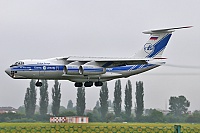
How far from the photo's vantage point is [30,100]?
3475 cm

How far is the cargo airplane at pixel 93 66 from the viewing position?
31.4 meters

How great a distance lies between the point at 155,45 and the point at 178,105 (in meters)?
6.62

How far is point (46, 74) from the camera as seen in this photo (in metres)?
31.8

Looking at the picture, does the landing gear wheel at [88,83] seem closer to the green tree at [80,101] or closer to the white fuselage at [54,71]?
the white fuselage at [54,71]

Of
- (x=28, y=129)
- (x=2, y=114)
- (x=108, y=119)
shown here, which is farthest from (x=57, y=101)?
(x=28, y=129)

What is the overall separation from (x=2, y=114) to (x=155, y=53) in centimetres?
1482

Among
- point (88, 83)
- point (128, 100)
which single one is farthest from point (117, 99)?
point (88, 83)

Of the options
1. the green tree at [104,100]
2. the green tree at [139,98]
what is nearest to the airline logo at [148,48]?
the green tree at [139,98]

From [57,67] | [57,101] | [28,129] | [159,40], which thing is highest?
[159,40]

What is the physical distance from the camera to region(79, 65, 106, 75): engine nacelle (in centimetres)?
3167

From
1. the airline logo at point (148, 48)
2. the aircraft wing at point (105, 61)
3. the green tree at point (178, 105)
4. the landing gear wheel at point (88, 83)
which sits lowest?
the green tree at point (178, 105)

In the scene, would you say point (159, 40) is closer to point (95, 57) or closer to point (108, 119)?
point (95, 57)

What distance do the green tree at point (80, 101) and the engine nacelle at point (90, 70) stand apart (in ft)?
8.09

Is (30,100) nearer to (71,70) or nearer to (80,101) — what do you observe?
(80,101)
